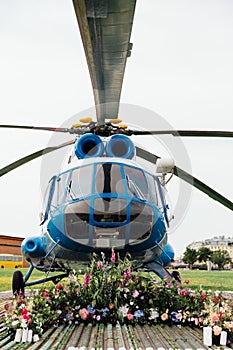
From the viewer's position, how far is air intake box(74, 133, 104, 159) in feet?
21.4

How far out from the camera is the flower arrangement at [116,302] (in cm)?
466

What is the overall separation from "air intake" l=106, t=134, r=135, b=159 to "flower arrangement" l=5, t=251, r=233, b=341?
1.99 metres

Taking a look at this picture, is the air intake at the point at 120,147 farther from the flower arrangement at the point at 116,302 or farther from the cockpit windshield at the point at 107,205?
the flower arrangement at the point at 116,302

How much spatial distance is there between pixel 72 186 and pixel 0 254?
33259 mm

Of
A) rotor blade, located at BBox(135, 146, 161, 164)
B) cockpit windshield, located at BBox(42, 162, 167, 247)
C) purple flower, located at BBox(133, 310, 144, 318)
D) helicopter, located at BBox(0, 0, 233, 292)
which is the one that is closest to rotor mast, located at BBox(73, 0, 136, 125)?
helicopter, located at BBox(0, 0, 233, 292)

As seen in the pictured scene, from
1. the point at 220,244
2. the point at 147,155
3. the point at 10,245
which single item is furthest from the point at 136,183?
the point at 220,244

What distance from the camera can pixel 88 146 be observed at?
6574 mm

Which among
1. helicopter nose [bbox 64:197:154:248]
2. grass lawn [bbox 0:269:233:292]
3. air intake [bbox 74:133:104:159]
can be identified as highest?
air intake [bbox 74:133:104:159]

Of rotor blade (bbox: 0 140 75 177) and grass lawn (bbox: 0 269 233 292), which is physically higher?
rotor blade (bbox: 0 140 75 177)

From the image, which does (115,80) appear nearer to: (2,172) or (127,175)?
(127,175)

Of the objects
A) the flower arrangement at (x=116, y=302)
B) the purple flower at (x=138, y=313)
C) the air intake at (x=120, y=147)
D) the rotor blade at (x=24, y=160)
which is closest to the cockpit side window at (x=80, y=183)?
the air intake at (x=120, y=147)

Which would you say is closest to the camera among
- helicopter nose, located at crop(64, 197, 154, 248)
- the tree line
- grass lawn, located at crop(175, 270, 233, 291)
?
helicopter nose, located at crop(64, 197, 154, 248)

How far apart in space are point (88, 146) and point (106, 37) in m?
3.87

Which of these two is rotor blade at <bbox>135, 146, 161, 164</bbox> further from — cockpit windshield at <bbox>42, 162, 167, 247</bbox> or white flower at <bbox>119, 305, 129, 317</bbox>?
white flower at <bbox>119, 305, 129, 317</bbox>
